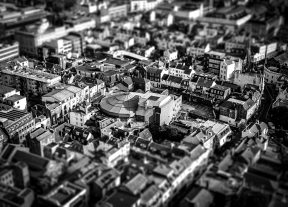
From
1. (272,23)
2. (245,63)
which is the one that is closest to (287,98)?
(245,63)

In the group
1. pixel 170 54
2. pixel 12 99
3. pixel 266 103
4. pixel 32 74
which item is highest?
pixel 32 74

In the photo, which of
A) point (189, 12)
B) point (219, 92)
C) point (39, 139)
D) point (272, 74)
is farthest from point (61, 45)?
point (272, 74)

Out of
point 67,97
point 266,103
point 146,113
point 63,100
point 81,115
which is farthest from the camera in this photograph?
point 266,103

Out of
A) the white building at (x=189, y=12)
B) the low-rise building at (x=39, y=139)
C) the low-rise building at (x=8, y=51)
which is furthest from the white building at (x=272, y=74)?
the low-rise building at (x=8, y=51)

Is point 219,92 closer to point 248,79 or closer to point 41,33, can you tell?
point 248,79

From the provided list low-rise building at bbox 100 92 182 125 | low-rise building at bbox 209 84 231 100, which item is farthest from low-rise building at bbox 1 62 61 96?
low-rise building at bbox 209 84 231 100

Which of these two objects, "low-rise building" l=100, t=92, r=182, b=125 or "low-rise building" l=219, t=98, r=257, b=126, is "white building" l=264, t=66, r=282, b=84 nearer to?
"low-rise building" l=219, t=98, r=257, b=126
